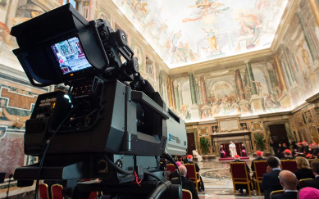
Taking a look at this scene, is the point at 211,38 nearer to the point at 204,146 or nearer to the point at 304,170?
the point at 204,146

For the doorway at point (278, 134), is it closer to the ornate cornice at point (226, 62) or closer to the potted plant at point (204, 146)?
the potted plant at point (204, 146)

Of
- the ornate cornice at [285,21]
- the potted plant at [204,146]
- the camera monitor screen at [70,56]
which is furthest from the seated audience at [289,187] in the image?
the potted plant at [204,146]

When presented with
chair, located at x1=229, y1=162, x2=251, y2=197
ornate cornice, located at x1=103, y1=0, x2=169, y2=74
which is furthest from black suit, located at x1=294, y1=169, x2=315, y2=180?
ornate cornice, located at x1=103, y1=0, x2=169, y2=74

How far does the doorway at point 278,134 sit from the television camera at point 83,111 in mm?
18109

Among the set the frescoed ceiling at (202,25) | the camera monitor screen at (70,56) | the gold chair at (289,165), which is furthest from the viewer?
the frescoed ceiling at (202,25)

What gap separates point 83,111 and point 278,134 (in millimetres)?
19020

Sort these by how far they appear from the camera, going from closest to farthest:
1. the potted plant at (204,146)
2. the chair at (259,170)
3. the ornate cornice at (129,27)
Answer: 1. the chair at (259,170)
2. the ornate cornice at (129,27)
3. the potted plant at (204,146)

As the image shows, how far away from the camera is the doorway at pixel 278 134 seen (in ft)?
51.3

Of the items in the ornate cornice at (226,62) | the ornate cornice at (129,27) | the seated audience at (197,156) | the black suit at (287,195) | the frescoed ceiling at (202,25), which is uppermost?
the frescoed ceiling at (202,25)

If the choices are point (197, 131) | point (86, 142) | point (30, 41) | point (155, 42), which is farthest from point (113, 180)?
point (197, 131)

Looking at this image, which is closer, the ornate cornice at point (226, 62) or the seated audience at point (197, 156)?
the seated audience at point (197, 156)

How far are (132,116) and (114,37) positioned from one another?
18.7 inches

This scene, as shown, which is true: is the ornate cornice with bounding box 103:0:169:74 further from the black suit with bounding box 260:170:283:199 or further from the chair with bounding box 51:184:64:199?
the black suit with bounding box 260:170:283:199

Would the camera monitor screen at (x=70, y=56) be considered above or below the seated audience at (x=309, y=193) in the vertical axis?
above
